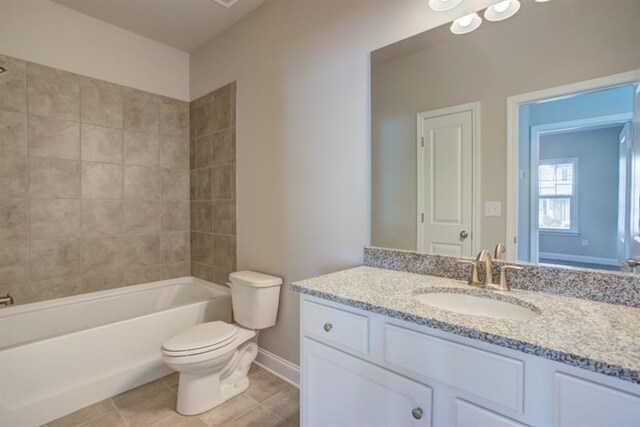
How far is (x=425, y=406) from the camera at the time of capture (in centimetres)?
94

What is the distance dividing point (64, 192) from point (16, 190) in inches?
10.1

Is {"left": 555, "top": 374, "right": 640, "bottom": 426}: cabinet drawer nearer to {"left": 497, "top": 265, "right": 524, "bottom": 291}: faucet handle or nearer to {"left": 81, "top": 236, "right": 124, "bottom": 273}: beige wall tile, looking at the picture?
{"left": 497, "top": 265, "right": 524, "bottom": 291}: faucet handle

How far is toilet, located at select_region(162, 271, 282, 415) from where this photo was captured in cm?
167

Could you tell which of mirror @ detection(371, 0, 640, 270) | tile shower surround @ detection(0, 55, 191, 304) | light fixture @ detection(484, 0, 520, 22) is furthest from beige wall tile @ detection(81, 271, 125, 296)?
light fixture @ detection(484, 0, 520, 22)

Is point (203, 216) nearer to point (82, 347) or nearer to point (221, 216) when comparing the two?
point (221, 216)

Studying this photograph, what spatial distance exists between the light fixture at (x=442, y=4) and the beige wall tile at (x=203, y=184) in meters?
2.08

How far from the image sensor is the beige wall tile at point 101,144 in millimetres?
2385

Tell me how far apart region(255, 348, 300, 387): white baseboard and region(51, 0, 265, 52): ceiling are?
8.26 ft

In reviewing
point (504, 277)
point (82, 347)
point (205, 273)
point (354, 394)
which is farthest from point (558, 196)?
point (205, 273)

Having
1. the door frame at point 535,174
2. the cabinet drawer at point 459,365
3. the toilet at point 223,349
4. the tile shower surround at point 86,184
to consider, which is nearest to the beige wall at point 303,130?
the toilet at point 223,349

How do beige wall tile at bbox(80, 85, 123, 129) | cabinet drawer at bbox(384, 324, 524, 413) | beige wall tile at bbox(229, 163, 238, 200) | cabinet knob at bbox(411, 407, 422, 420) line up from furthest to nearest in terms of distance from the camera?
beige wall tile at bbox(229, 163, 238, 200) < beige wall tile at bbox(80, 85, 123, 129) < cabinet knob at bbox(411, 407, 422, 420) < cabinet drawer at bbox(384, 324, 524, 413)

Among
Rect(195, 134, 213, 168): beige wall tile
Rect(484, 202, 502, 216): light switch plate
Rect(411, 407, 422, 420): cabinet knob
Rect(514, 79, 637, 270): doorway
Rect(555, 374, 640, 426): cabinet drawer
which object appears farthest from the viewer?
Rect(195, 134, 213, 168): beige wall tile

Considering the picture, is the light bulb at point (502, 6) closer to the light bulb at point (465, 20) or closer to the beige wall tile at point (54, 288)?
the light bulb at point (465, 20)

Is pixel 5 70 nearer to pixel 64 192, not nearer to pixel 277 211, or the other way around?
pixel 64 192
